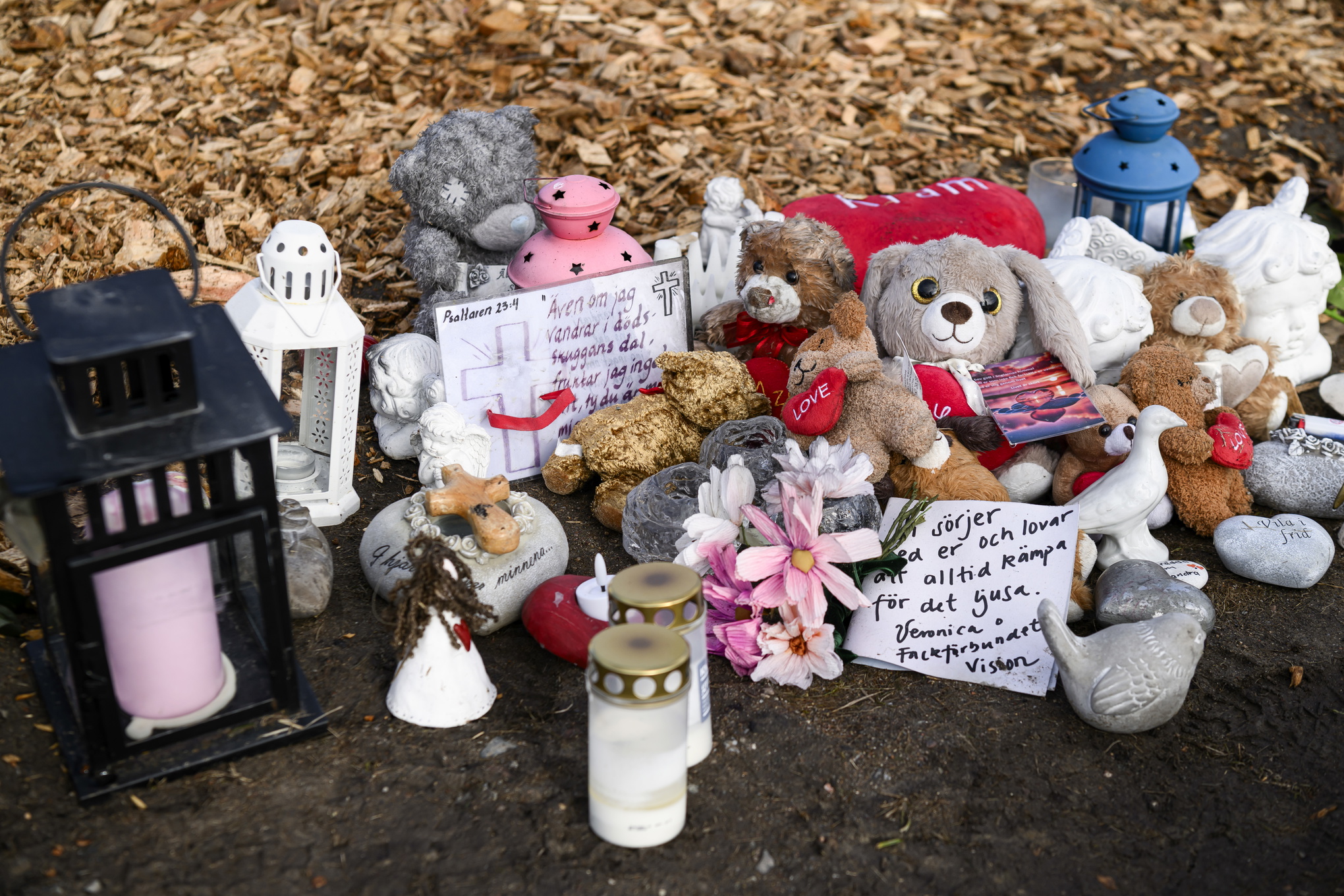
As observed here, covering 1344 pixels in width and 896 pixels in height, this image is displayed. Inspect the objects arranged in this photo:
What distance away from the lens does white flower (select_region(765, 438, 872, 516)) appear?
2.44 meters

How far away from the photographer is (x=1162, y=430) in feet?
9.43

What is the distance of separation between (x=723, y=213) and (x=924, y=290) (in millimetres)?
940

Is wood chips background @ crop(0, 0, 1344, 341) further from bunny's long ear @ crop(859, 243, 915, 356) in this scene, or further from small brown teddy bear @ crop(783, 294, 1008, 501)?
small brown teddy bear @ crop(783, 294, 1008, 501)

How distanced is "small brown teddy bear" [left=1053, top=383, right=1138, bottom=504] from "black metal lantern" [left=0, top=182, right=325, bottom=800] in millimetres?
1985

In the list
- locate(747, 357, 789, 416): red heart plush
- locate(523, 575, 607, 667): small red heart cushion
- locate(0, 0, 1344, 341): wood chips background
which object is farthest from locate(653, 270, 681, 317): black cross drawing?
locate(0, 0, 1344, 341): wood chips background

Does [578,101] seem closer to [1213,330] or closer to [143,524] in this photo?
[1213,330]

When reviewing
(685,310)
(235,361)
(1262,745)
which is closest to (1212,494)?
(1262,745)

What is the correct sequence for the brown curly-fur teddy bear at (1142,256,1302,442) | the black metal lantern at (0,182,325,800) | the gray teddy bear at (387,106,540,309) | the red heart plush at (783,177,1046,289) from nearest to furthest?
the black metal lantern at (0,182,325,800) < the brown curly-fur teddy bear at (1142,256,1302,442) < the gray teddy bear at (387,106,540,309) < the red heart plush at (783,177,1046,289)

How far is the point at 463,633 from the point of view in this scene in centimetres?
233

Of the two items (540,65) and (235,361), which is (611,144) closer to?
(540,65)

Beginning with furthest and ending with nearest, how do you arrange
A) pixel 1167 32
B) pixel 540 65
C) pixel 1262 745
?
1. pixel 1167 32
2. pixel 540 65
3. pixel 1262 745

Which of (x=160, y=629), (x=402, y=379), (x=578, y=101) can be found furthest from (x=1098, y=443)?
(x=578, y=101)

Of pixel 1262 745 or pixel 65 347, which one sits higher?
pixel 65 347

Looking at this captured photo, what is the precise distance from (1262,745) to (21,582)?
2786mm
